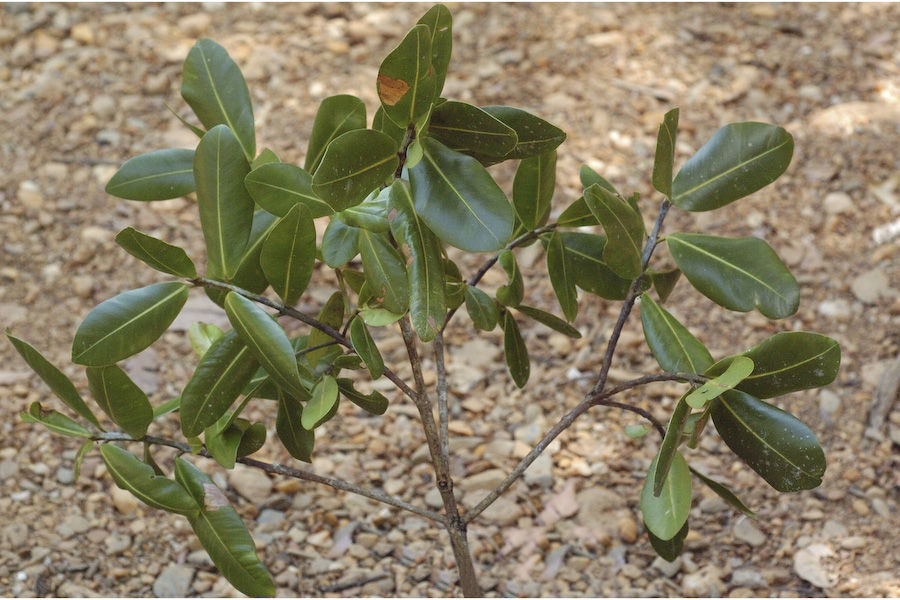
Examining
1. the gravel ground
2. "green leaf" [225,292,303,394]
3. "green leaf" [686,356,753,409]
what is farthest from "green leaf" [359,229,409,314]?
the gravel ground

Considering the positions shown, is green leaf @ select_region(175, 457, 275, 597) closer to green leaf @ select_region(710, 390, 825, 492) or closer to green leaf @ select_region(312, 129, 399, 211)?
green leaf @ select_region(312, 129, 399, 211)

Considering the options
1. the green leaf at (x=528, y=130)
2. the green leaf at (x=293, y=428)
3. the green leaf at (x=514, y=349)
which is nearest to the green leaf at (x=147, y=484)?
the green leaf at (x=293, y=428)

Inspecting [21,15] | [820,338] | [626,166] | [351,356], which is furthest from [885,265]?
[21,15]

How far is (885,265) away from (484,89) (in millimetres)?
1166

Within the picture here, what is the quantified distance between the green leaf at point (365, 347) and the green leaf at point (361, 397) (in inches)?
2.8

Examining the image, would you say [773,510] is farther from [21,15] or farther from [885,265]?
[21,15]

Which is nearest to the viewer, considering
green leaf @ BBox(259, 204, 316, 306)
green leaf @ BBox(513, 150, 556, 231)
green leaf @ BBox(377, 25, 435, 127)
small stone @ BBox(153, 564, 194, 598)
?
green leaf @ BBox(377, 25, 435, 127)

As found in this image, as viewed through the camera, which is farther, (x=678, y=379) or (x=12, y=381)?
(x=12, y=381)

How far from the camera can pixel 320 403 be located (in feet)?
3.58

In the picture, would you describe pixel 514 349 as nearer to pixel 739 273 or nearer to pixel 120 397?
pixel 739 273

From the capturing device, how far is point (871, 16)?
3002 millimetres

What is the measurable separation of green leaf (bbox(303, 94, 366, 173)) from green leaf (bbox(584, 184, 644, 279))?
1.00 feet

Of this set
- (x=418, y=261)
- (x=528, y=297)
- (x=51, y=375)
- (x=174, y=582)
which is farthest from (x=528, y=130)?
(x=528, y=297)

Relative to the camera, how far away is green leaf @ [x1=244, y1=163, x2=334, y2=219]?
106 centimetres
